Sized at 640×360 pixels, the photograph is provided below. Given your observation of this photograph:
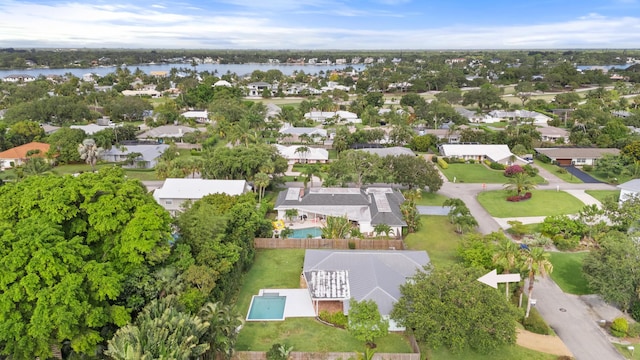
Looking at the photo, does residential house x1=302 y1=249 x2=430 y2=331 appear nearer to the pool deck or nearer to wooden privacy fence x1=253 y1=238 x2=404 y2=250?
the pool deck

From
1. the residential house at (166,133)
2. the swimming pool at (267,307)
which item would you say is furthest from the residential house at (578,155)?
the residential house at (166,133)

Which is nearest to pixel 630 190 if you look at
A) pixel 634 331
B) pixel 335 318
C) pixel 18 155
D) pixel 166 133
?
pixel 634 331

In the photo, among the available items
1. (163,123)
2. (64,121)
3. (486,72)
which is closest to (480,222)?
(163,123)

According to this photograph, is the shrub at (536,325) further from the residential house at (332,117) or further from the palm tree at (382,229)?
the residential house at (332,117)

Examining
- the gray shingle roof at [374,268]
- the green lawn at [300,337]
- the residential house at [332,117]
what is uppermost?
the residential house at [332,117]

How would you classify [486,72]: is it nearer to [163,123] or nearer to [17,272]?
[163,123]

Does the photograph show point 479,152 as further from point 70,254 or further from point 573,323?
point 70,254
